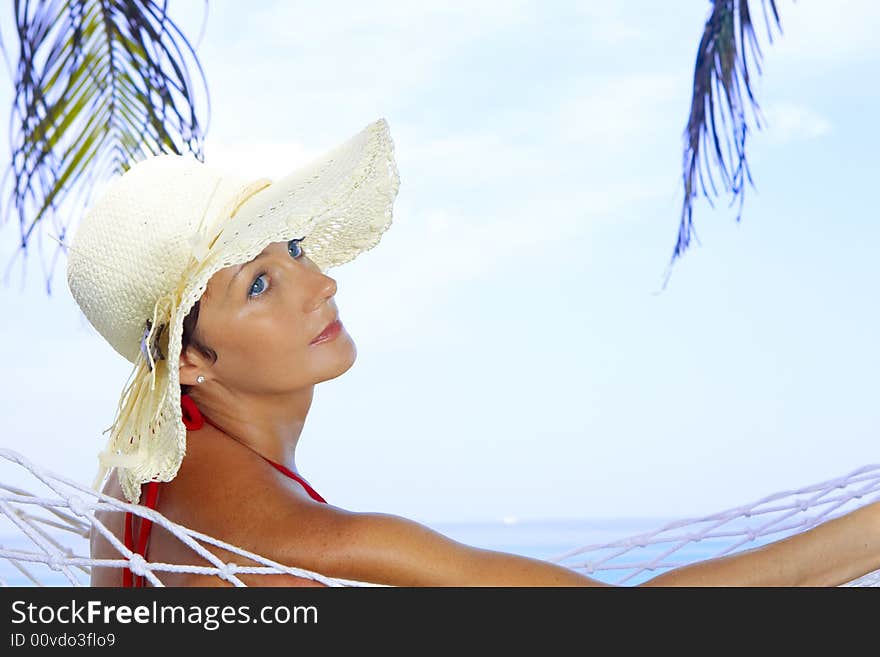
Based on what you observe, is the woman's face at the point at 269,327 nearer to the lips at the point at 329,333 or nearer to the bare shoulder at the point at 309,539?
the lips at the point at 329,333

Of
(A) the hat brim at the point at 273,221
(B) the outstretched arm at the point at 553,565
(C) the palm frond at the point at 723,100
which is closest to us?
(B) the outstretched arm at the point at 553,565

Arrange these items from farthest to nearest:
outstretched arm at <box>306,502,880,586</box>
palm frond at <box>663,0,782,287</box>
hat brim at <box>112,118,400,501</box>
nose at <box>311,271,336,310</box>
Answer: palm frond at <box>663,0,782,287</box>, nose at <box>311,271,336,310</box>, hat brim at <box>112,118,400,501</box>, outstretched arm at <box>306,502,880,586</box>

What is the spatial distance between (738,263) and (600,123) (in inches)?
148

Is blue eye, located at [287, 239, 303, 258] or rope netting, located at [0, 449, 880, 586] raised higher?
blue eye, located at [287, 239, 303, 258]

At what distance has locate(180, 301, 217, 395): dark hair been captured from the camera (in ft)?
5.01

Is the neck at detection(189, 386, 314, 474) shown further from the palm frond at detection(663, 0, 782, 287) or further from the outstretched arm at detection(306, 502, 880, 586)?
the palm frond at detection(663, 0, 782, 287)

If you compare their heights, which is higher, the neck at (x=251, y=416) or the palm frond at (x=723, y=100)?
the palm frond at (x=723, y=100)

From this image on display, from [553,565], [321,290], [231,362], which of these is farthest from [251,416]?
[553,565]

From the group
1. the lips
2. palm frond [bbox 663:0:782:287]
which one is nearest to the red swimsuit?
the lips

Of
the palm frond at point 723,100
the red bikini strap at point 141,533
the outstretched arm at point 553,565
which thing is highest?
the palm frond at point 723,100

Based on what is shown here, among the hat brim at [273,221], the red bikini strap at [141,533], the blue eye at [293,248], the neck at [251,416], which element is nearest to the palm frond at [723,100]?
the hat brim at [273,221]

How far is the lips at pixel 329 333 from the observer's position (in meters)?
1.58
